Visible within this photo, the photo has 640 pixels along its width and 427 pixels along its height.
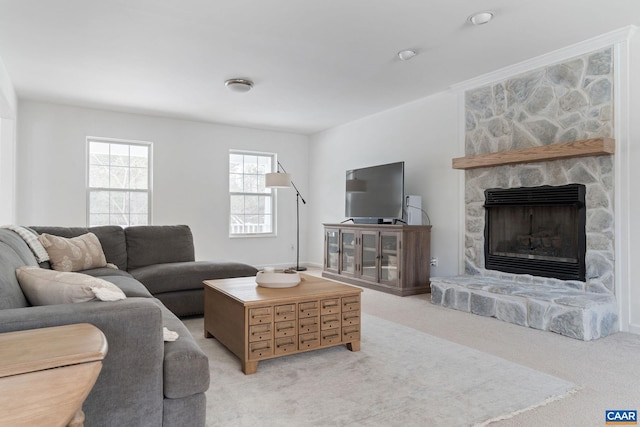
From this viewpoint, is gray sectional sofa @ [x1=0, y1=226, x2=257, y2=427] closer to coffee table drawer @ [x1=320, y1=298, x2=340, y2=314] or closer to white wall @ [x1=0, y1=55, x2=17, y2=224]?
coffee table drawer @ [x1=320, y1=298, x2=340, y2=314]

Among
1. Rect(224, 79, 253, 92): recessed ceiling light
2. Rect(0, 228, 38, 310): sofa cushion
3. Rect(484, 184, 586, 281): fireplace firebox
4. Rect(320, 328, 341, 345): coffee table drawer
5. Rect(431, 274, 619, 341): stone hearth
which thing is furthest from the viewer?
Rect(224, 79, 253, 92): recessed ceiling light

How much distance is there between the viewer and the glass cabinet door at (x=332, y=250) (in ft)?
19.5

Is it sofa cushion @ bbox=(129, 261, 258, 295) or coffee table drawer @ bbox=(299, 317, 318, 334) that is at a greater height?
sofa cushion @ bbox=(129, 261, 258, 295)

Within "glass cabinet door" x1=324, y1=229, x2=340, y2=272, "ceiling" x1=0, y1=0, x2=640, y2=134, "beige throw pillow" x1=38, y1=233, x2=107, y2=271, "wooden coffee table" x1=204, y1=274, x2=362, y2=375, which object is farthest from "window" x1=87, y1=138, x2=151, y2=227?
"wooden coffee table" x1=204, y1=274, x2=362, y2=375

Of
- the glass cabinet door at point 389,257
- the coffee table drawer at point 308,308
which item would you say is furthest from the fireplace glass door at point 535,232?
the coffee table drawer at point 308,308

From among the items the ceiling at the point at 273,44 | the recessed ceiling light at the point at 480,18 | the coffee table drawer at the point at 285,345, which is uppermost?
the ceiling at the point at 273,44

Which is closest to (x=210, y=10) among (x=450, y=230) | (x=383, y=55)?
(x=383, y=55)

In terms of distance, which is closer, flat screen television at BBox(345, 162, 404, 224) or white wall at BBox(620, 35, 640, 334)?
white wall at BBox(620, 35, 640, 334)

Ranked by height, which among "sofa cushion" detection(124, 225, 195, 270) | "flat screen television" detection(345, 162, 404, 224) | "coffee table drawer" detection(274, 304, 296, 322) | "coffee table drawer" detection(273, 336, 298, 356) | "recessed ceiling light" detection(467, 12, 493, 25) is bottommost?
"coffee table drawer" detection(273, 336, 298, 356)

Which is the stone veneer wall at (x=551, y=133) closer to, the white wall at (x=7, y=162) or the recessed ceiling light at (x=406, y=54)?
the recessed ceiling light at (x=406, y=54)

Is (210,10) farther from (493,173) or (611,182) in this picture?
(611,182)

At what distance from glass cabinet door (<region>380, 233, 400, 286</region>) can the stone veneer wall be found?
0.80 metres

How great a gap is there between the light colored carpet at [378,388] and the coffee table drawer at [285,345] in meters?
0.09

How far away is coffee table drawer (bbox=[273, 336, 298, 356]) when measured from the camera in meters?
2.53
